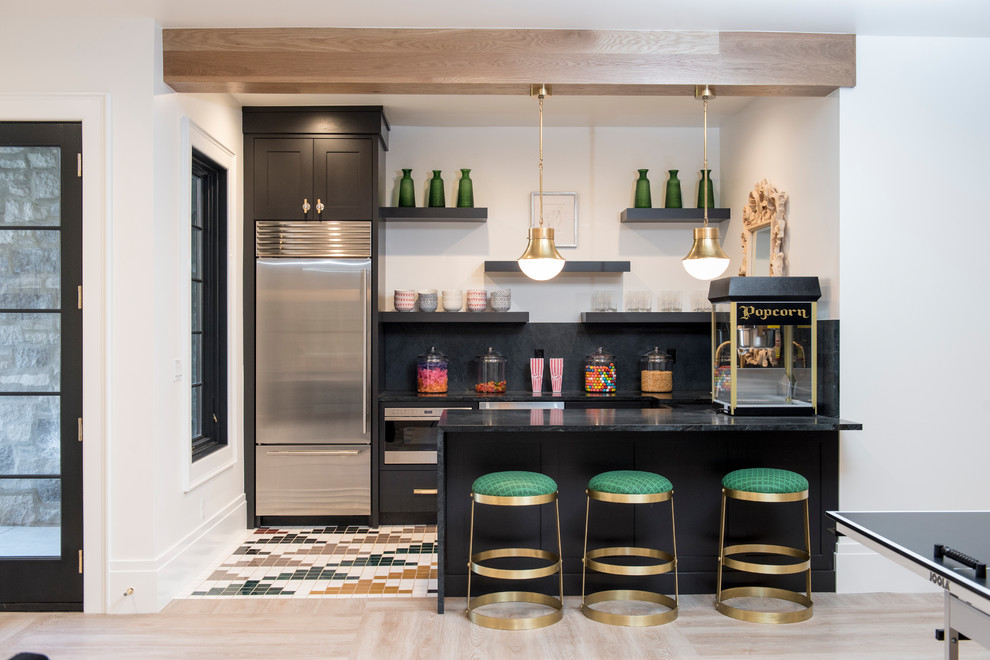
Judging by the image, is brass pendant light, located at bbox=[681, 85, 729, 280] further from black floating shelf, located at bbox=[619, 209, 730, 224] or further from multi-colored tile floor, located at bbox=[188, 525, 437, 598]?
multi-colored tile floor, located at bbox=[188, 525, 437, 598]

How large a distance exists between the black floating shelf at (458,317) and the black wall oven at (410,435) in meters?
0.63

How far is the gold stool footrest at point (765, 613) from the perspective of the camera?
11.1ft

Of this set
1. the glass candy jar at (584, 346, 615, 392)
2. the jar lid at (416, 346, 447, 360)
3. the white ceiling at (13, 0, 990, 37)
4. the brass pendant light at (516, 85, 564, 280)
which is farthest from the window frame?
the glass candy jar at (584, 346, 615, 392)

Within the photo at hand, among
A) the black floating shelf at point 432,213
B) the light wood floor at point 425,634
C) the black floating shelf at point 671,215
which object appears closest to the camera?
the light wood floor at point 425,634

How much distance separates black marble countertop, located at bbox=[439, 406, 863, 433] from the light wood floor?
86 cm

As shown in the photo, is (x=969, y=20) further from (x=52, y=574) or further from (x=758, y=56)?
(x=52, y=574)

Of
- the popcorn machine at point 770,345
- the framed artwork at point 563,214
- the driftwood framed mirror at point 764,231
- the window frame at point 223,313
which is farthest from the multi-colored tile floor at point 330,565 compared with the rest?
the driftwood framed mirror at point 764,231

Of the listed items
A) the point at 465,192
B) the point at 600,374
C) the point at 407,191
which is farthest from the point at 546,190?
the point at 600,374

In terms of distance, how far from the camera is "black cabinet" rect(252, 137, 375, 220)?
16.6ft

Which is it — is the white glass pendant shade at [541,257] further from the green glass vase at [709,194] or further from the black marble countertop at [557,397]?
the green glass vase at [709,194]

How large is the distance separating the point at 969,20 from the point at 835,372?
5.75 ft

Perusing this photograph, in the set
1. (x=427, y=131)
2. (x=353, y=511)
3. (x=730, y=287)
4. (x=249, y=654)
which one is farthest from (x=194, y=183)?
(x=730, y=287)

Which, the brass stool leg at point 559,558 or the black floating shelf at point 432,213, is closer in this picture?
the brass stool leg at point 559,558

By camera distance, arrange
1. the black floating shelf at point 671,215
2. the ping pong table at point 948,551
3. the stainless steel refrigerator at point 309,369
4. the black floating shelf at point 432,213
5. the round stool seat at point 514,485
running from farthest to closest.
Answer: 1. the black floating shelf at point 671,215
2. the black floating shelf at point 432,213
3. the stainless steel refrigerator at point 309,369
4. the round stool seat at point 514,485
5. the ping pong table at point 948,551
